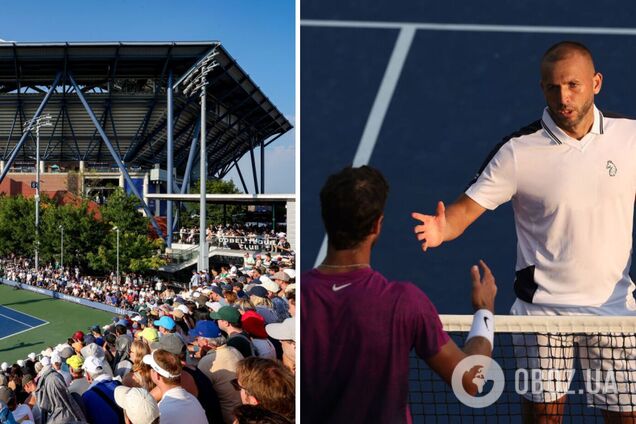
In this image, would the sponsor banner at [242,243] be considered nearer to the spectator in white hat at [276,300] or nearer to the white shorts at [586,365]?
the spectator in white hat at [276,300]

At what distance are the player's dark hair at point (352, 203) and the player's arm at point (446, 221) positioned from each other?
0.50 ft

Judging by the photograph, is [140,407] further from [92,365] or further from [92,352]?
[92,352]

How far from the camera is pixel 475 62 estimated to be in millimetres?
1901

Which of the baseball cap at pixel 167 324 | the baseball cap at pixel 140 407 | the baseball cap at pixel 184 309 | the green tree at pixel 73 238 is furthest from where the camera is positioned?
the green tree at pixel 73 238

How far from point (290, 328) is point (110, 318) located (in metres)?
11.3

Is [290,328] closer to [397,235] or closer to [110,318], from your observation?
[397,235]

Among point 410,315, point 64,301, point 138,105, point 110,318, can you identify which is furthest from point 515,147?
point 138,105

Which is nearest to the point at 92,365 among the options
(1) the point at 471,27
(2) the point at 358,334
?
(2) the point at 358,334

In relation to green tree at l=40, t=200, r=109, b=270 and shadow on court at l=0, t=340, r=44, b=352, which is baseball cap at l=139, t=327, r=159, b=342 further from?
green tree at l=40, t=200, r=109, b=270

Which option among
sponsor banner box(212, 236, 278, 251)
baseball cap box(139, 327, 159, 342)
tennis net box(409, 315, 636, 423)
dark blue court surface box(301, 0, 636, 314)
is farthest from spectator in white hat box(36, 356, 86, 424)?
sponsor banner box(212, 236, 278, 251)

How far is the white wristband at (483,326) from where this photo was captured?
1.78 m

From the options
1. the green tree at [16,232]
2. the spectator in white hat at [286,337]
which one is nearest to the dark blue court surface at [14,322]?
the green tree at [16,232]

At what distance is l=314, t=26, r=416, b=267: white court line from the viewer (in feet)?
6.14

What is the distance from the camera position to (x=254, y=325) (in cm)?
328
